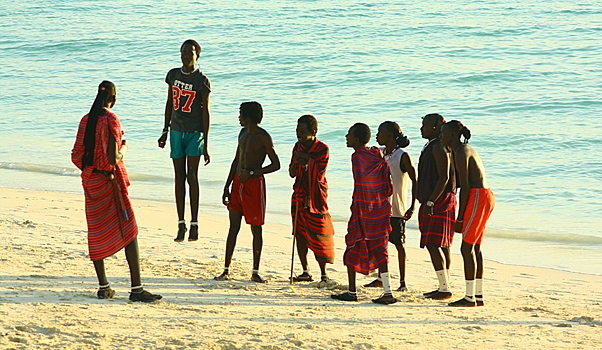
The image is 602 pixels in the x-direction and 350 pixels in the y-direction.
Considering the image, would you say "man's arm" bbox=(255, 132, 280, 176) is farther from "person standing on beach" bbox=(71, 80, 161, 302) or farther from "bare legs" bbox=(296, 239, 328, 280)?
"person standing on beach" bbox=(71, 80, 161, 302)

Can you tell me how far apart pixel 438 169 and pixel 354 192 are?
706mm

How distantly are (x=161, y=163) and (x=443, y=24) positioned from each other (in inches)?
742

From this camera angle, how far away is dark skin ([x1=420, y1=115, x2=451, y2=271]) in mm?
A: 6609

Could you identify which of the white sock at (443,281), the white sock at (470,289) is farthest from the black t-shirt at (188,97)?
the white sock at (470,289)

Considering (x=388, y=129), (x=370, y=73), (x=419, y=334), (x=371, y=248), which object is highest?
(x=370, y=73)

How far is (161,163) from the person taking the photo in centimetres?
1551

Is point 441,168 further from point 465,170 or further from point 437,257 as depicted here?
point 437,257

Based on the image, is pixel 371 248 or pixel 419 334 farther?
pixel 371 248

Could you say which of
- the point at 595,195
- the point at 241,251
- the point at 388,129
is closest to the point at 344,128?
the point at 595,195

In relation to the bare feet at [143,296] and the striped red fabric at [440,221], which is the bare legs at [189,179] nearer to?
the bare feet at [143,296]

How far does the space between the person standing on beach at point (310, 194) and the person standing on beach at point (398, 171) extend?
0.53 m

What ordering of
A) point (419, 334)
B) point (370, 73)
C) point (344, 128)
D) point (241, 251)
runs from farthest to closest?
1. point (370, 73)
2. point (344, 128)
3. point (241, 251)
4. point (419, 334)

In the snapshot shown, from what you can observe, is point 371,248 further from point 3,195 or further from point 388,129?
point 3,195

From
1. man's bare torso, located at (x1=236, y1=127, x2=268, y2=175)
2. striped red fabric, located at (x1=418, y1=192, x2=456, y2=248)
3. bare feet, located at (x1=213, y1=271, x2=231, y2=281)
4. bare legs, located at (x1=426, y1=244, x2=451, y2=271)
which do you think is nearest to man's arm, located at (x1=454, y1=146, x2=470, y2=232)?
striped red fabric, located at (x1=418, y1=192, x2=456, y2=248)
